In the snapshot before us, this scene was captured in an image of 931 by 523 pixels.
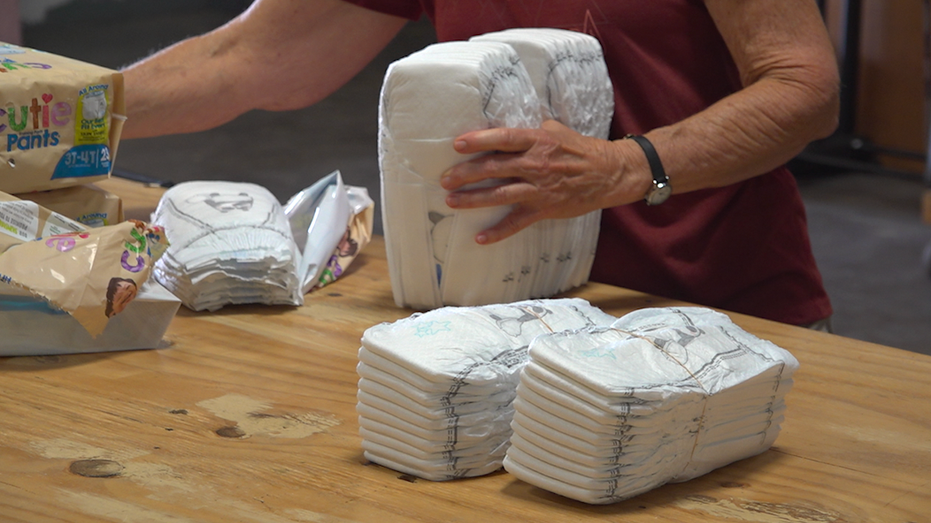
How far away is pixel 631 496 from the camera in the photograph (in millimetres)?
826

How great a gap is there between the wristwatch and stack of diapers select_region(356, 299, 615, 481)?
1.59 feet

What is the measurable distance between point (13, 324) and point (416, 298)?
0.49 m

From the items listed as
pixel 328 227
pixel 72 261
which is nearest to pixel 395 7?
pixel 328 227

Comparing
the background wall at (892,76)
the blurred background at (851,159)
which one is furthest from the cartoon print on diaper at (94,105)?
the background wall at (892,76)

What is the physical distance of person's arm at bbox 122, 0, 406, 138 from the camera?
1688mm

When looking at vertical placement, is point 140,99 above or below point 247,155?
above

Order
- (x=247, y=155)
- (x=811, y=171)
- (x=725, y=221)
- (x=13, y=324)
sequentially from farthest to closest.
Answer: (x=247, y=155)
(x=811, y=171)
(x=725, y=221)
(x=13, y=324)

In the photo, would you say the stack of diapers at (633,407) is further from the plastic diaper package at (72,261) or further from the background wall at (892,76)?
the background wall at (892,76)

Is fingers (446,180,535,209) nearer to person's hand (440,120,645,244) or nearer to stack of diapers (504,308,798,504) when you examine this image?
person's hand (440,120,645,244)

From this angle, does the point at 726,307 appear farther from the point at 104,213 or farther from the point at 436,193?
the point at 104,213

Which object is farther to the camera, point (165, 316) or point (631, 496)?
point (165, 316)

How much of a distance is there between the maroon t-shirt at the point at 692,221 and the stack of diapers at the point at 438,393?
0.63m

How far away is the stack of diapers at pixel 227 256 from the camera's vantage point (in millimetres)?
1246

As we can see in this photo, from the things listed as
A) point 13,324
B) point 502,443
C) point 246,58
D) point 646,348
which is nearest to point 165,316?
point 13,324
